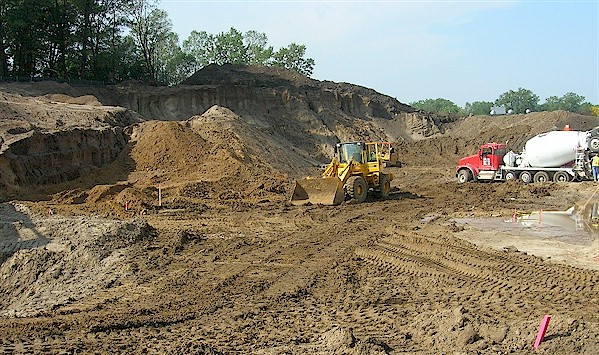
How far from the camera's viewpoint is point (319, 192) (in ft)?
66.6

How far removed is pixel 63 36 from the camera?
44000 millimetres

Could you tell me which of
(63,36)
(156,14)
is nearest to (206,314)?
(63,36)

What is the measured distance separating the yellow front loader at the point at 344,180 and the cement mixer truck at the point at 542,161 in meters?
8.84

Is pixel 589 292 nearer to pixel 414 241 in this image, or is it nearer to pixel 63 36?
pixel 414 241

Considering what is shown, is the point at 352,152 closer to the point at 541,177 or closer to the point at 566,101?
the point at 541,177

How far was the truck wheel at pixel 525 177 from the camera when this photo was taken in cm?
2681

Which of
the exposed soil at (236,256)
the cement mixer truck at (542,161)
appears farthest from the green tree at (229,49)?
the cement mixer truck at (542,161)

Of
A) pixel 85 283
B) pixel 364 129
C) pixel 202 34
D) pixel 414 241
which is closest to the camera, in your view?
pixel 85 283

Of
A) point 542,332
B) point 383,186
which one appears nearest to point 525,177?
point 383,186

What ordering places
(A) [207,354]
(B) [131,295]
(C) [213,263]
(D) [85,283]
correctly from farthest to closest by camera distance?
(C) [213,263], (D) [85,283], (B) [131,295], (A) [207,354]

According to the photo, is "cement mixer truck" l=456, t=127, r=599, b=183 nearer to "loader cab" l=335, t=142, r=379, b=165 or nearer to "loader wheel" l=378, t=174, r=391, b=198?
"loader wheel" l=378, t=174, r=391, b=198

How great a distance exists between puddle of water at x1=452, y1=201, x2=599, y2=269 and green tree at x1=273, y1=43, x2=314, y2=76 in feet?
196

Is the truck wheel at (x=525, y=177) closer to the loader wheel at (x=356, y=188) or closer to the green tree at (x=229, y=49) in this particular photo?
the loader wheel at (x=356, y=188)

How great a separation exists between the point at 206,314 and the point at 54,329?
1.96m
